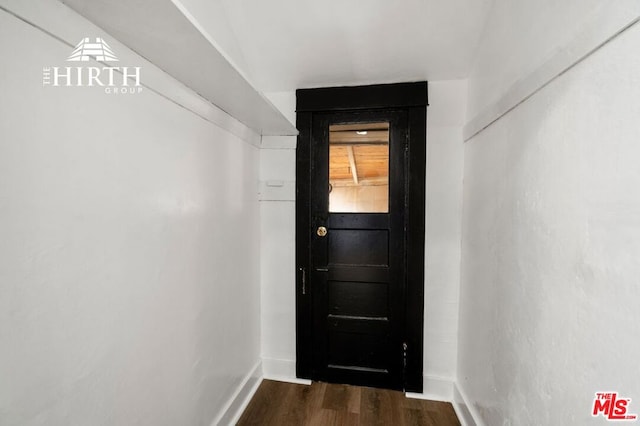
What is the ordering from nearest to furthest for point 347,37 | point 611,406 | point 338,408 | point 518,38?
point 611,406 < point 518,38 < point 347,37 < point 338,408

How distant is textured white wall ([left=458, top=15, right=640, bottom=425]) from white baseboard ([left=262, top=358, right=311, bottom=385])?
136cm

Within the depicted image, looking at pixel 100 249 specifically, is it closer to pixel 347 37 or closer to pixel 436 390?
pixel 347 37

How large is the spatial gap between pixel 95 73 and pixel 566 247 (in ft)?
5.28

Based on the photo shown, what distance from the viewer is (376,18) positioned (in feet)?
5.45

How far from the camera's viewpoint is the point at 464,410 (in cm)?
177

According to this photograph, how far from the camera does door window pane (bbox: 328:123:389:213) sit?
83.5 inches

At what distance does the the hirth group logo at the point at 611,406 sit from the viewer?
0.65 m

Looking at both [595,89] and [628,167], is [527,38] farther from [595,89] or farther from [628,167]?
[628,167]

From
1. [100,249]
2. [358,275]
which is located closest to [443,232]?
[358,275]

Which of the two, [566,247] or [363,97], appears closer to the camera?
[566,247]

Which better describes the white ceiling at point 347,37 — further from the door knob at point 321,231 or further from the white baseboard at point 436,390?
the white baseboard at point 436,390

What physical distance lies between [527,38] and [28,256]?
1.88 m

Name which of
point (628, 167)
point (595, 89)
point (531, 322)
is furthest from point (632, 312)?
point (595, 89)

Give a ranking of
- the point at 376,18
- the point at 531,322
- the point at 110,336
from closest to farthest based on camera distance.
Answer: the point at 110,336
the point at 531,322
the point at 376,18
